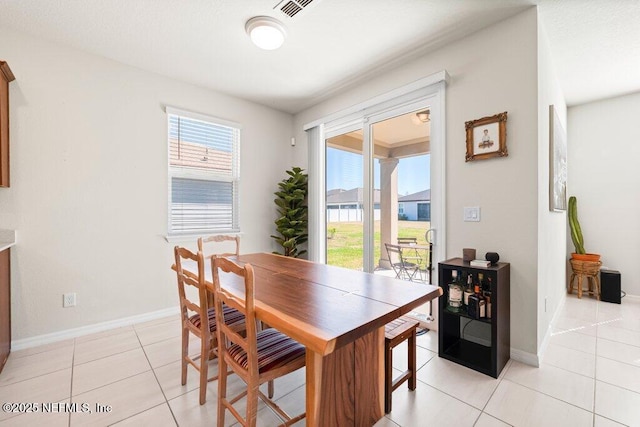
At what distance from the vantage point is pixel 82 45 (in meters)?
2.62

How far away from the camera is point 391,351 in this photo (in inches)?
65.7

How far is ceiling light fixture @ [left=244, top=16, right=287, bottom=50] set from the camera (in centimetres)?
225

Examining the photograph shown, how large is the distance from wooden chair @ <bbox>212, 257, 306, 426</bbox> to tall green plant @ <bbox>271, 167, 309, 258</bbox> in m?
2.41

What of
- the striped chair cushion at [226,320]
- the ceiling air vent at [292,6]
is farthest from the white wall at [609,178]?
the striped chair cushion at [226,320]

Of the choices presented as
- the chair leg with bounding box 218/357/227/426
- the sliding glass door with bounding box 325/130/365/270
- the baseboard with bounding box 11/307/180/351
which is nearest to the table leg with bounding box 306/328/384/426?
the chair leg with bounding box 218/357/227/426

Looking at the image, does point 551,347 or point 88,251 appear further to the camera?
point 88,251

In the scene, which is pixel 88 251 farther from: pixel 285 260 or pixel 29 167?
pixel 285 260

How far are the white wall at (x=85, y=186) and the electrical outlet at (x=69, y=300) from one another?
4cm

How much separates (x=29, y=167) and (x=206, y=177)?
1.57m

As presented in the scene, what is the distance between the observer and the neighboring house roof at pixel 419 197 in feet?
9.19

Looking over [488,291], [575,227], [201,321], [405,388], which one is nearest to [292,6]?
[201,321]

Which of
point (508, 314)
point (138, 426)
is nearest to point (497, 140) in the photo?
point (508, 314)

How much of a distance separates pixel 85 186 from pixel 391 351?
3.15m

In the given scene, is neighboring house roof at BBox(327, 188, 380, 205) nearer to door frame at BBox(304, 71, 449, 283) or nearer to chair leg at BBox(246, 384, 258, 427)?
door frame at BBox(304, 71, 449, 283)
